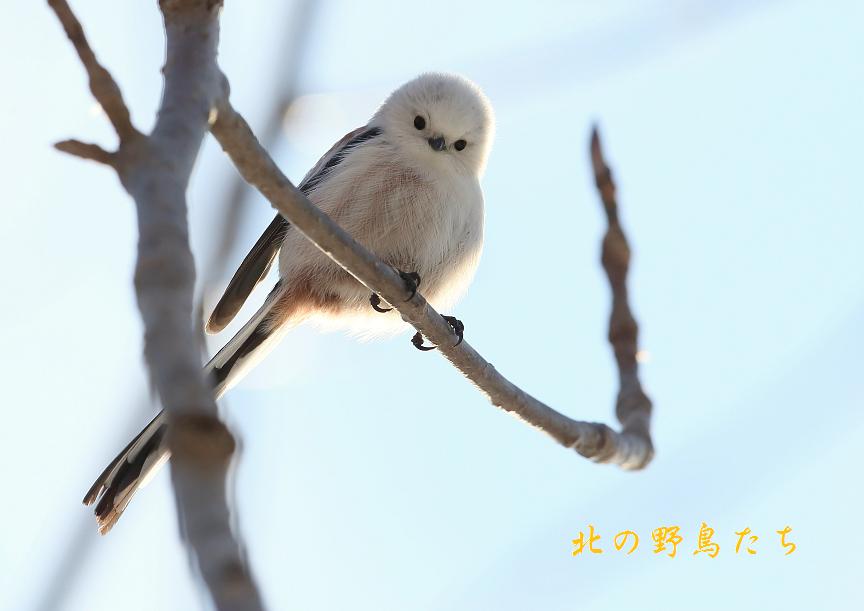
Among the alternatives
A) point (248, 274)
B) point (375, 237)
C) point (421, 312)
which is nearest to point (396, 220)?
point (375, 237)

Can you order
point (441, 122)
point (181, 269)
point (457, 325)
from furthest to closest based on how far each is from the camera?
point (441, 122) < point (457, 325) < point (181, 269)

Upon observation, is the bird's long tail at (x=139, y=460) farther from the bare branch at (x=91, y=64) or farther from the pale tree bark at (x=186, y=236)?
the bare branch at (x=91, y=64)

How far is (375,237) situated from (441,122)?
698mm

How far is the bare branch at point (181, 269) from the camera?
76cm

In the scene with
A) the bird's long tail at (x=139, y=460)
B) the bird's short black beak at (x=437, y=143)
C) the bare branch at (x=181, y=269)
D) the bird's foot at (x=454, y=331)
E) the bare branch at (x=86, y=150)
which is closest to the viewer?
the bare branch at (x=181, y=269)

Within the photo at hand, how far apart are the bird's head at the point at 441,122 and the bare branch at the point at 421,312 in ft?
3.25

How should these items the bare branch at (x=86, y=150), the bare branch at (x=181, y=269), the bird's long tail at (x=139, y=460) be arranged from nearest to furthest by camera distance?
the bare branch at (x=181, y=269) < the bare branch at (x=86, y=150) < the bird's long tail at (x=139, y=460)

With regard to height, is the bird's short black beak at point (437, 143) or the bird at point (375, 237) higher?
the bird's short black beak at point (437, 143)

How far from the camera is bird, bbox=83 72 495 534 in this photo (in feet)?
10.9

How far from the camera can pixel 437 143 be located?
3.66m

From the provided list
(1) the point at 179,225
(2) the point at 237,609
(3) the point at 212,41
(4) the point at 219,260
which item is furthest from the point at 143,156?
(4) the point at 219,260

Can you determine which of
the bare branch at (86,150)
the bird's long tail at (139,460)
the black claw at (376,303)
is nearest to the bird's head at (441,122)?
the black claw at (376,303)

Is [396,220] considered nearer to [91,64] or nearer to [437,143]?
[437,143]

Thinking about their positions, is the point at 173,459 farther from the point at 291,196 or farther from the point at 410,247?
the point at 410,247
